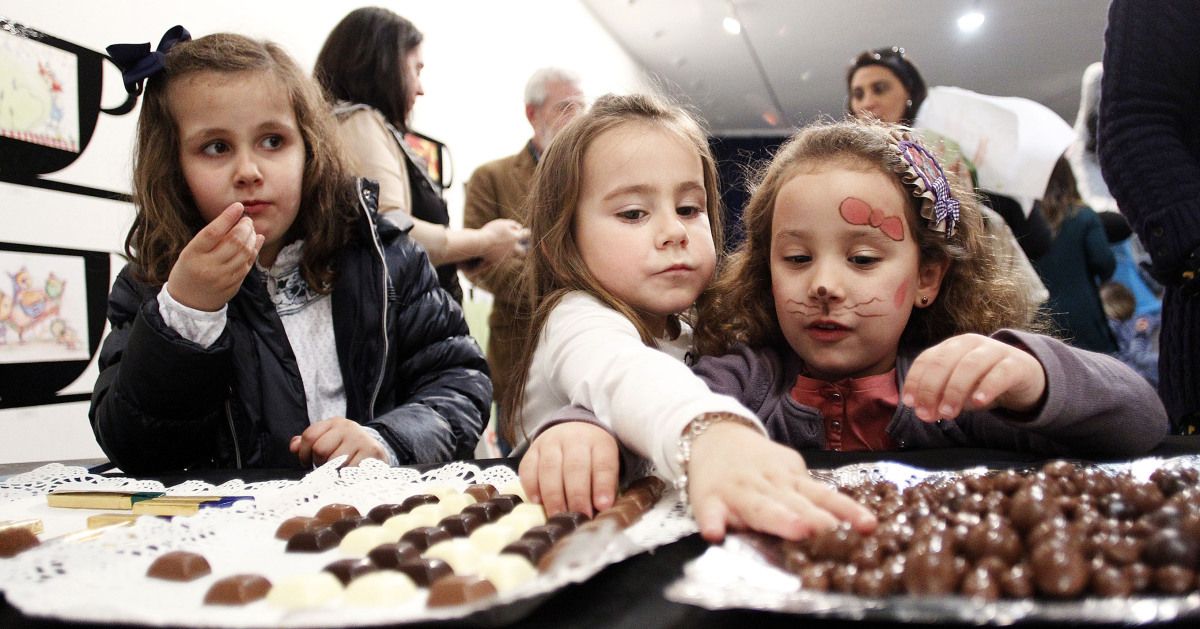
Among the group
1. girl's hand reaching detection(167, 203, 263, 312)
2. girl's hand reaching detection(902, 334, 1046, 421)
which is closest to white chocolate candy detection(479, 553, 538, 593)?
girl's hand reaching detection(902, 334, 1046, 421)

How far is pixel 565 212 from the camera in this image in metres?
1.14

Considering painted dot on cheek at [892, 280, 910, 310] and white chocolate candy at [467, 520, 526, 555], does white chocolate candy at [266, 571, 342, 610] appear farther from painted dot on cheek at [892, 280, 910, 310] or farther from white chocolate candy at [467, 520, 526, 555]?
painted dot on cheek at [892, 280, 910, 310]

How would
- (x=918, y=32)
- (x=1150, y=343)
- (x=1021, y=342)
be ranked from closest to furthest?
(x=1021, y=342)
(x=1150, y=343)
(x=918, y=32)

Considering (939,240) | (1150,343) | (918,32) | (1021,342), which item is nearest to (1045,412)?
(1021,342)

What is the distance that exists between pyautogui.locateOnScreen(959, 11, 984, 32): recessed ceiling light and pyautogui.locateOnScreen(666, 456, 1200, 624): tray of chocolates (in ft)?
16.0

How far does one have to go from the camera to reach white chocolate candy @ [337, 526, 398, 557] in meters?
0.56

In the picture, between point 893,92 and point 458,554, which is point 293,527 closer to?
point 458,554

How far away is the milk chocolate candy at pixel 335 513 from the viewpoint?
0.67 metres

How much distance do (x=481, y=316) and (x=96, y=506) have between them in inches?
106

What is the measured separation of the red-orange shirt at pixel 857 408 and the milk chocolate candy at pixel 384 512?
0.66 m

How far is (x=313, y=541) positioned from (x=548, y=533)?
18 cm

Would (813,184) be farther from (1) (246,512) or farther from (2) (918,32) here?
(2) (918,32)

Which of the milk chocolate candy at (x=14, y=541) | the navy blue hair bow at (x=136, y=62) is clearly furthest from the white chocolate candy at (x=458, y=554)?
the navy blue hair bow at (x=136, y=62)

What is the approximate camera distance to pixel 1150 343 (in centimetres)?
254
